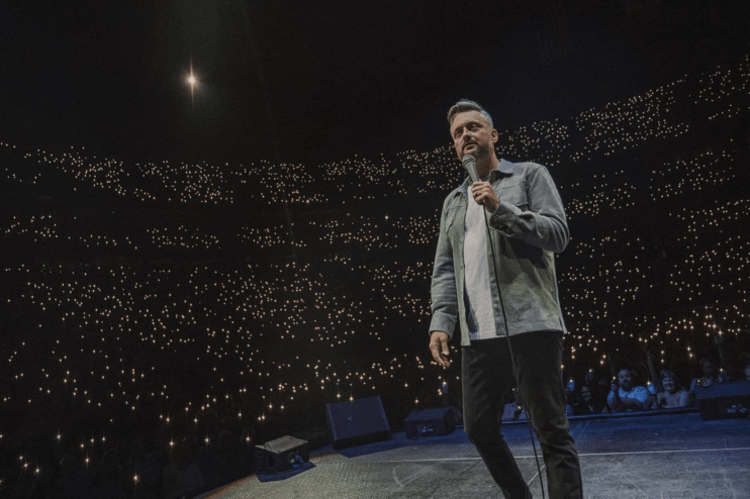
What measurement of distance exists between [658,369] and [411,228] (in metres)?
5.72

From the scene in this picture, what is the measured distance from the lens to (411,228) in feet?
31.9

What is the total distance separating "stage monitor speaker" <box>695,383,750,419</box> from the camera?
3.47 m

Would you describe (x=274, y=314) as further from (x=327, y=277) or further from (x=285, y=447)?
(x=285, y=447)

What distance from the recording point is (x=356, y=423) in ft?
17.3

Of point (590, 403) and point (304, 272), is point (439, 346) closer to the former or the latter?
point (590, 403)

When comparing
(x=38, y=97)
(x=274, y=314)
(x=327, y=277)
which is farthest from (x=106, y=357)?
(x=38, y=97)

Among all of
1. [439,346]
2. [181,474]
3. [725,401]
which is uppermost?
[439,346]

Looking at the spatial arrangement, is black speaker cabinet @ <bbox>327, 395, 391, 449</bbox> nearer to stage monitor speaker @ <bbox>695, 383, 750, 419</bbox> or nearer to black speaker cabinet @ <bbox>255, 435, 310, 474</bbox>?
black speaker cabinet @ <bbox>255, 435, 310, 474</bbox>

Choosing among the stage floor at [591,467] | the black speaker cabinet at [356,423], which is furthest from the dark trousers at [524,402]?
the black speaker cabinet at [356,423]

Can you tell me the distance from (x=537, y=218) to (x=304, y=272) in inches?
317

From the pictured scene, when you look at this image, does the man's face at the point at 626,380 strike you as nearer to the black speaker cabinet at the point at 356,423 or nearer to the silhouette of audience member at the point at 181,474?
the black speaker cabinet at the point at 356,423

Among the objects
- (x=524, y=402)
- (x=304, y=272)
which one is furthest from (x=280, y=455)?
(x=304, y=272)

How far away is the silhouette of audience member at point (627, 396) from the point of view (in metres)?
5.49

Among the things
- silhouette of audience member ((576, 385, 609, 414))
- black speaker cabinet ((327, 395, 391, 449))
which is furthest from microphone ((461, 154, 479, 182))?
silhouette of audience member ((576, 385, 609, 414))
